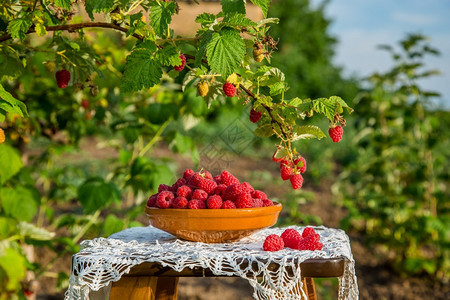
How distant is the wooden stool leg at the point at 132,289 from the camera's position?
1.39m

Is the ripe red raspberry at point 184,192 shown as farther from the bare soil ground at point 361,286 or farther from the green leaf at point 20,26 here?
the bare soil ground at point 361,286

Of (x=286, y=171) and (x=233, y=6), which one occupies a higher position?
(x=233, y=6)

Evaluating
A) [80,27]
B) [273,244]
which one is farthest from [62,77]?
[273,244]

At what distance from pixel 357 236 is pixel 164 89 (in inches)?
103

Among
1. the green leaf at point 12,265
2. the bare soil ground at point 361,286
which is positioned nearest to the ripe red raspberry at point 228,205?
the green leaf at point 12,265

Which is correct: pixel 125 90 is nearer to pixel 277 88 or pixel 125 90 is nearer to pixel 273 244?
pixel 277 88

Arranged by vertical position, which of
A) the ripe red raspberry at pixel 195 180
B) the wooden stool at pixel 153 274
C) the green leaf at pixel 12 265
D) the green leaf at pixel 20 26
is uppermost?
the green leaf at pixel 20 26

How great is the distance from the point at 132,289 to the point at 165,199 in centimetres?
26

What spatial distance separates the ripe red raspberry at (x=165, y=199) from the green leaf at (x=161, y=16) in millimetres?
457

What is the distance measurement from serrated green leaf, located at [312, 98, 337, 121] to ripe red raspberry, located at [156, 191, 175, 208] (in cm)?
48

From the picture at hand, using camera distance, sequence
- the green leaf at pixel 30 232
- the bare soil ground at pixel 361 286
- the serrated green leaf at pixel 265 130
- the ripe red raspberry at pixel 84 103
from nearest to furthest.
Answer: the serrated green leaf at pixel 265 130, the green leaf at pixel 30 232, the ripe red raspberry at pixel 84 103, the bare soil ground at pixel 361 286

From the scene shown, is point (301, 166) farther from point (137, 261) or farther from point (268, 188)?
point (268, 188)

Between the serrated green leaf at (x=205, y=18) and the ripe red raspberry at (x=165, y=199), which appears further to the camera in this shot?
the ripe red raspberry at (x=165, y=199)

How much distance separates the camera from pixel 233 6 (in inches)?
50.1
